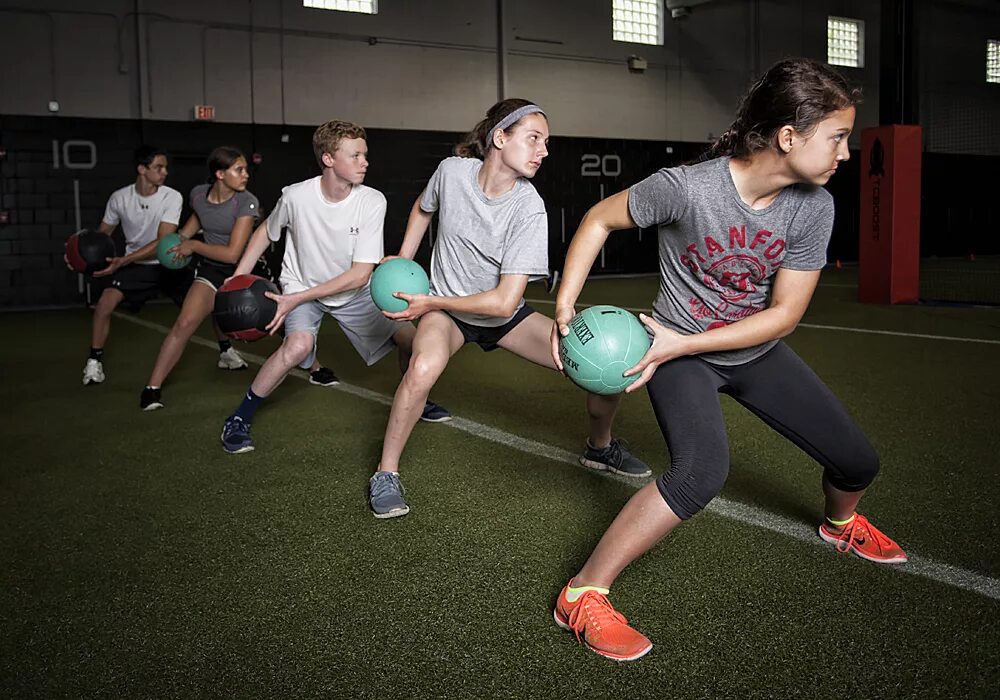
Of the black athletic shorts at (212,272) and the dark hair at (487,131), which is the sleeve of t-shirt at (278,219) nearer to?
the dark hair at (487,131)

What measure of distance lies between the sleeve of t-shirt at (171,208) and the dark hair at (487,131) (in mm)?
3563

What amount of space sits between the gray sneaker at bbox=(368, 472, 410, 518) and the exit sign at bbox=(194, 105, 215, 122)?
10973 millimetres

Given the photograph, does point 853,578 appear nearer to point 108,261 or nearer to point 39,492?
point 39,492

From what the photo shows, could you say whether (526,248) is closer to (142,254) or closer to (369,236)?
(369,236)

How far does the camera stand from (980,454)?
4129 mm

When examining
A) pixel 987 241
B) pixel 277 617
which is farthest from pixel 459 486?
pixel 987 241

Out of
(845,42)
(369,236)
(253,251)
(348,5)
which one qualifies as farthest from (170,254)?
(845,42)

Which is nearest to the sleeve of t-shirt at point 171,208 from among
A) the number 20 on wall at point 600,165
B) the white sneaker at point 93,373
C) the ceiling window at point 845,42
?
the white sneaker at point 93,373

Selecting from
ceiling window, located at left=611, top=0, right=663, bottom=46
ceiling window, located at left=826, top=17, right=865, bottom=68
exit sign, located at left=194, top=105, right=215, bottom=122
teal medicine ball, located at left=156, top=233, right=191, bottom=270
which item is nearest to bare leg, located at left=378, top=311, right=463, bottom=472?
teal medicine ball, located at left=156, top=233, right=191, bottom=270

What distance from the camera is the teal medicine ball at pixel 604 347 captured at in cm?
239

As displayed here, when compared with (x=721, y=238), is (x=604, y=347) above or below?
below

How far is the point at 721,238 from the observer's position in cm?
251

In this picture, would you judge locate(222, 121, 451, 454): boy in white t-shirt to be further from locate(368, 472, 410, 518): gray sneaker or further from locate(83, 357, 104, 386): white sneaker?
locate(83, 357, 104, 386): white sneaker

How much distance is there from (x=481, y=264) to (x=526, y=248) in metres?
0.24
